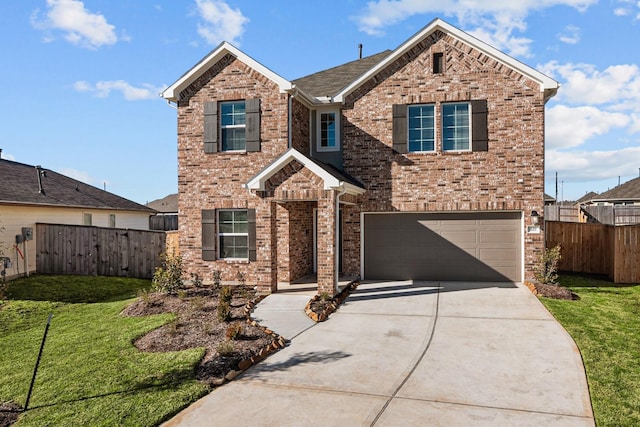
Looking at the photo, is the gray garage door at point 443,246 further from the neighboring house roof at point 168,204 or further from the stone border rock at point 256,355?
the neighboring house roof at point 168,204

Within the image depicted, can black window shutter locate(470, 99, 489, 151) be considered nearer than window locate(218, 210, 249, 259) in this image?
Yes

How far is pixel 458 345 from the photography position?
7.36 metres

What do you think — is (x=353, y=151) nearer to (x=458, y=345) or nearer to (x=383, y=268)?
(x=383, y=268)

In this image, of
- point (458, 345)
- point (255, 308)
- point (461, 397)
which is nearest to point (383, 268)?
point (255, 308)

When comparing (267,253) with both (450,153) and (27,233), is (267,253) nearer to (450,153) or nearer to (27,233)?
(450,153)

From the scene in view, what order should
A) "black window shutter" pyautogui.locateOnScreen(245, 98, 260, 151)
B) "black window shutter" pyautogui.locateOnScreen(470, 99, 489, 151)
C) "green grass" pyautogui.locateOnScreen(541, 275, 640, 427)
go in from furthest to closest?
"black window shutter" pyautogui.locateOnScreen(245, 98, 260, 151) → "black window shutter" pyautogui.locateOnScreen(470, 99, 489, 151) → "green grass" pyautogui.locateOnScreen(541, 275, 640, 427)

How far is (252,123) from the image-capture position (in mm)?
12766

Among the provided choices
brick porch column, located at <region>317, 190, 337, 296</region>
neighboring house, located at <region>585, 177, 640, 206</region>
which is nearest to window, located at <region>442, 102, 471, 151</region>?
brick porch column, located at <region>317, 190, 337, 296</region>

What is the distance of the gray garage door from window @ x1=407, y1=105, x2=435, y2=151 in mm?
2135

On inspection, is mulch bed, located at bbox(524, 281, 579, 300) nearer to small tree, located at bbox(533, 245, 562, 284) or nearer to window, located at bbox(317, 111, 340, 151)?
small tree, located at bbox(533, 245, 562, 284)

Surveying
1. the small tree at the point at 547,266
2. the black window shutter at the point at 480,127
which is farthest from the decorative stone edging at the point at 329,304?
the black window shutter at the point at 480,127

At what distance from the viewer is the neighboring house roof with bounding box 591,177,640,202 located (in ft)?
107

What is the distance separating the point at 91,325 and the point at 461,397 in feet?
26.1

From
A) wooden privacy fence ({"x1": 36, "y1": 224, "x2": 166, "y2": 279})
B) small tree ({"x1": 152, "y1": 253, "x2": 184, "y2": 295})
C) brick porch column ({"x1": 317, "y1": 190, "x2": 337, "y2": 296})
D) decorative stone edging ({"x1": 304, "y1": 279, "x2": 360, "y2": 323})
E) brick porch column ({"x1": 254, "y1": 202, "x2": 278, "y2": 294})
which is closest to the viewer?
decorative stone edging ({"x1": 304, "y1": 279, "x2": 360, "y2": 323})
